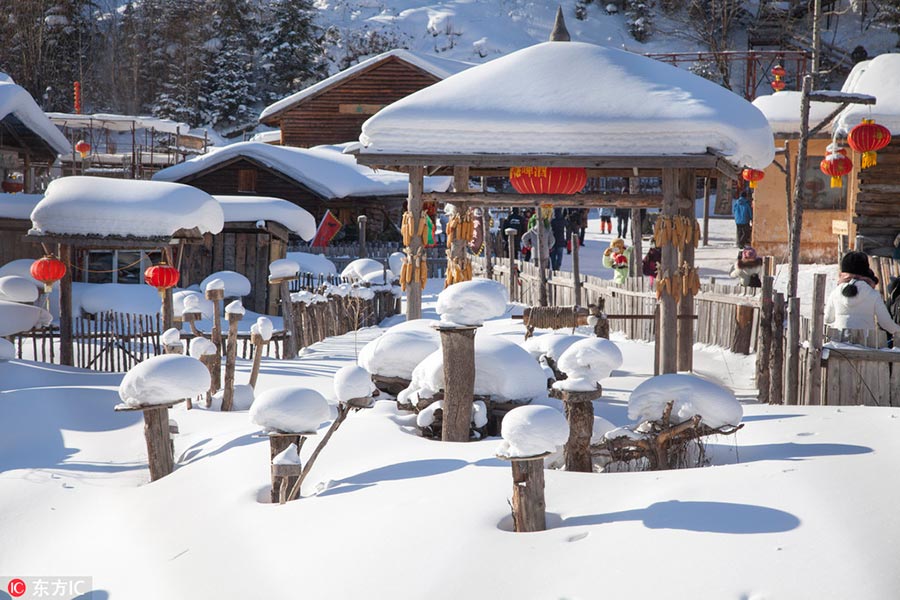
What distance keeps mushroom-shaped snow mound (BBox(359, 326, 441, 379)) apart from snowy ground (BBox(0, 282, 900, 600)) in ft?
2.11

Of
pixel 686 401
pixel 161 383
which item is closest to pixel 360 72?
pixel 161 383

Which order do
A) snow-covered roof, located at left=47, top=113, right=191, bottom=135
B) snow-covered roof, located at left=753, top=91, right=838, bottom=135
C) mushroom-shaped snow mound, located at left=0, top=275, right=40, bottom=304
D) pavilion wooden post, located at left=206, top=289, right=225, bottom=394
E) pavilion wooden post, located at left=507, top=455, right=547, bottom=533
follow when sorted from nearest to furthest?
pavilion wooden post, located at left=507, top=455, right=547, bottom=533 → pavilion wooden post, located at left=206, top=289, right=225, bottom=394 → mushroom-shaped snow mound, located at left=0, top=275, right=40, bottom=304 → snow-covered roof, located at left=753, top=91, right=838, bottom=135 → snow-covered roof, located at left=47, top=113, right=191, bottom=135

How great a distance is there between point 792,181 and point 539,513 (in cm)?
1711

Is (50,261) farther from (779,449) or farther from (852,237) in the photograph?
(852,237)

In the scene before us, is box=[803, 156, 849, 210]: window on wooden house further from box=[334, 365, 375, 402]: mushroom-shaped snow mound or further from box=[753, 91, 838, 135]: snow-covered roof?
box=[334, 365, 375, 402]: mushroom-shaped snow mound

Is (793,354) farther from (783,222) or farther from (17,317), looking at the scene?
(783,222)

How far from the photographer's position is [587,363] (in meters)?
6.29

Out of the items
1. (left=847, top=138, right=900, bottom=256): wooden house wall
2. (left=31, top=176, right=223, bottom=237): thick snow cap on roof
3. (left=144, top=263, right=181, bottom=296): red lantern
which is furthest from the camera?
(left=847, top=138, right=900, bottom=256): wooden house wall

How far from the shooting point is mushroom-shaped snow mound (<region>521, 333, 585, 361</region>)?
8.90 metres

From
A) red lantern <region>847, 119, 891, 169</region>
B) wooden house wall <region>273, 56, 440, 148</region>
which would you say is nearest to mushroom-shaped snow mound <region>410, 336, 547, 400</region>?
red lantern <region>847, 119, 891, 169</region>

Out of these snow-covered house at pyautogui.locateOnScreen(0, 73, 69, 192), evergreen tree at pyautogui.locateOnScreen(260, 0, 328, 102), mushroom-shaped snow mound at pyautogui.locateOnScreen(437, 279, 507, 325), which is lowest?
mushroom-shaped snow mound at pyautogui.locateOnScreen(437, 279, 507, 325)

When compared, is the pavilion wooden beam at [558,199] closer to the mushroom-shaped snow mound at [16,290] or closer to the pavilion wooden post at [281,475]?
the pavilion wooden post at [281,475]

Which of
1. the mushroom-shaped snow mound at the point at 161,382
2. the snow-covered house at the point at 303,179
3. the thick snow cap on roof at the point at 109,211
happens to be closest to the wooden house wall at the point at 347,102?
the snow-covered house at the point at 303,179

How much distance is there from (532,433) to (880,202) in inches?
597
